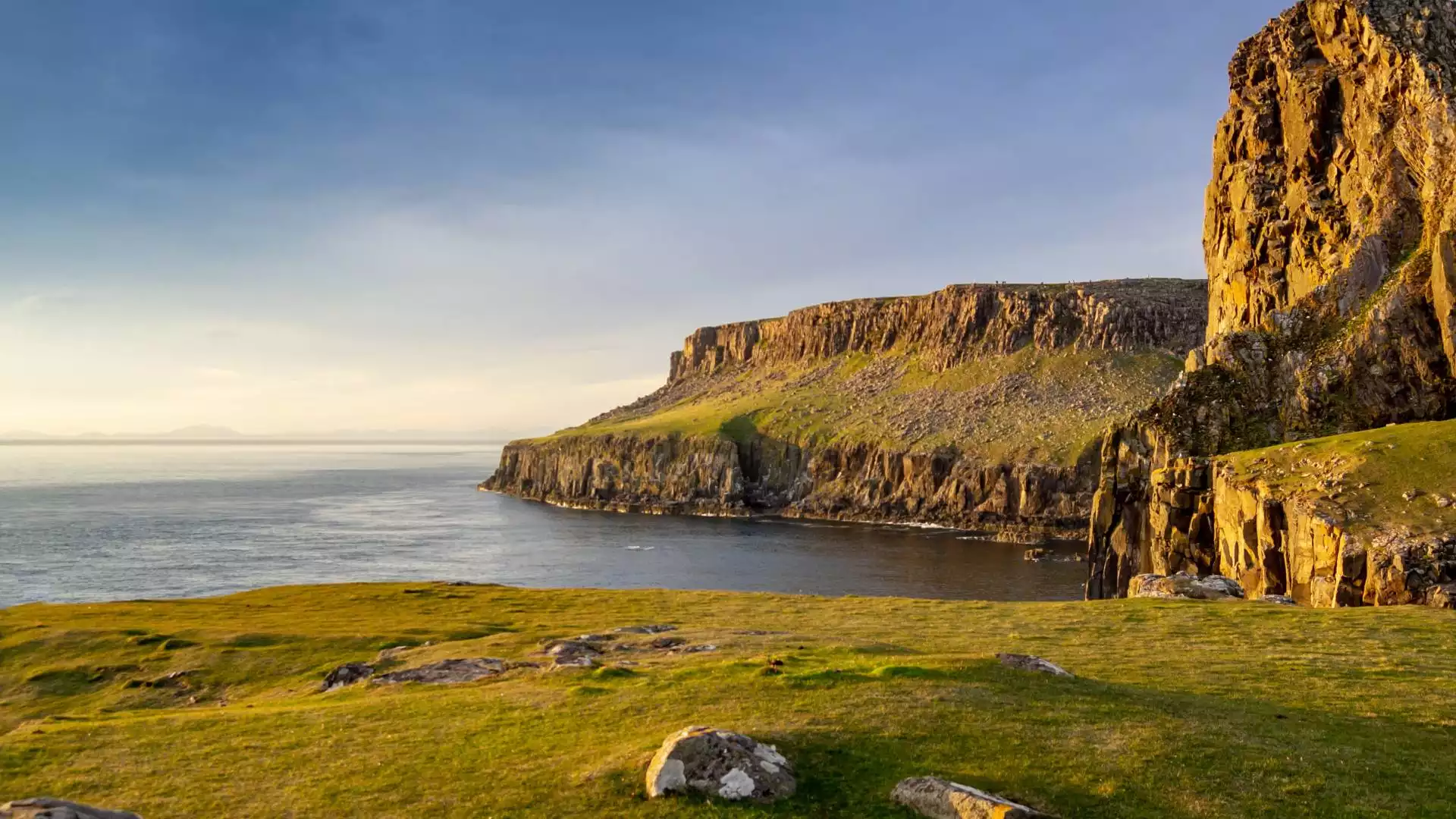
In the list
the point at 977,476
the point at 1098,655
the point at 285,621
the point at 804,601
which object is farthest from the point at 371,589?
the point at 977,476

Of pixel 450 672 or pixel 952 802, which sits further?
pixel 450 672

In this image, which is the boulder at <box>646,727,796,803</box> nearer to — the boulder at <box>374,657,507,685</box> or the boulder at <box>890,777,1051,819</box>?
the boulder at <box>890,777,1051,819</box>

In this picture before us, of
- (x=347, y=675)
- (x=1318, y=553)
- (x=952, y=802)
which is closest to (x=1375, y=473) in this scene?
(x=1318, y=553)

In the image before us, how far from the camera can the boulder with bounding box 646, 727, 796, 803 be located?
18531mm

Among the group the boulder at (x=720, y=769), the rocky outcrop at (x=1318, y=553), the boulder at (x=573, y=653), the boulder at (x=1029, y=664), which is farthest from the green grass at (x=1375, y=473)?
the boulder at (x=720, y=769)

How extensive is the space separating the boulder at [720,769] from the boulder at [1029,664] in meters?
13.4

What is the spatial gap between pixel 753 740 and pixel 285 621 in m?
52.0

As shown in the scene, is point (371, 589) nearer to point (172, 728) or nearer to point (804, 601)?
point (804, 601)

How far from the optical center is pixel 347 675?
137 feet

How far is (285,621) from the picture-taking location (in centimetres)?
6059

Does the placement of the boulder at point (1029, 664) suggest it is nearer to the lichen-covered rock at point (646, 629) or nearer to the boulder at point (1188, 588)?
the lichen-covered rock at point (646, 629)

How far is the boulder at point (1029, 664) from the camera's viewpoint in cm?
2955

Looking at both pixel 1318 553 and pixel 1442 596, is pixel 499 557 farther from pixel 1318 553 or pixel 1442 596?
pixel 1442 596

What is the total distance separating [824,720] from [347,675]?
94.0ft
